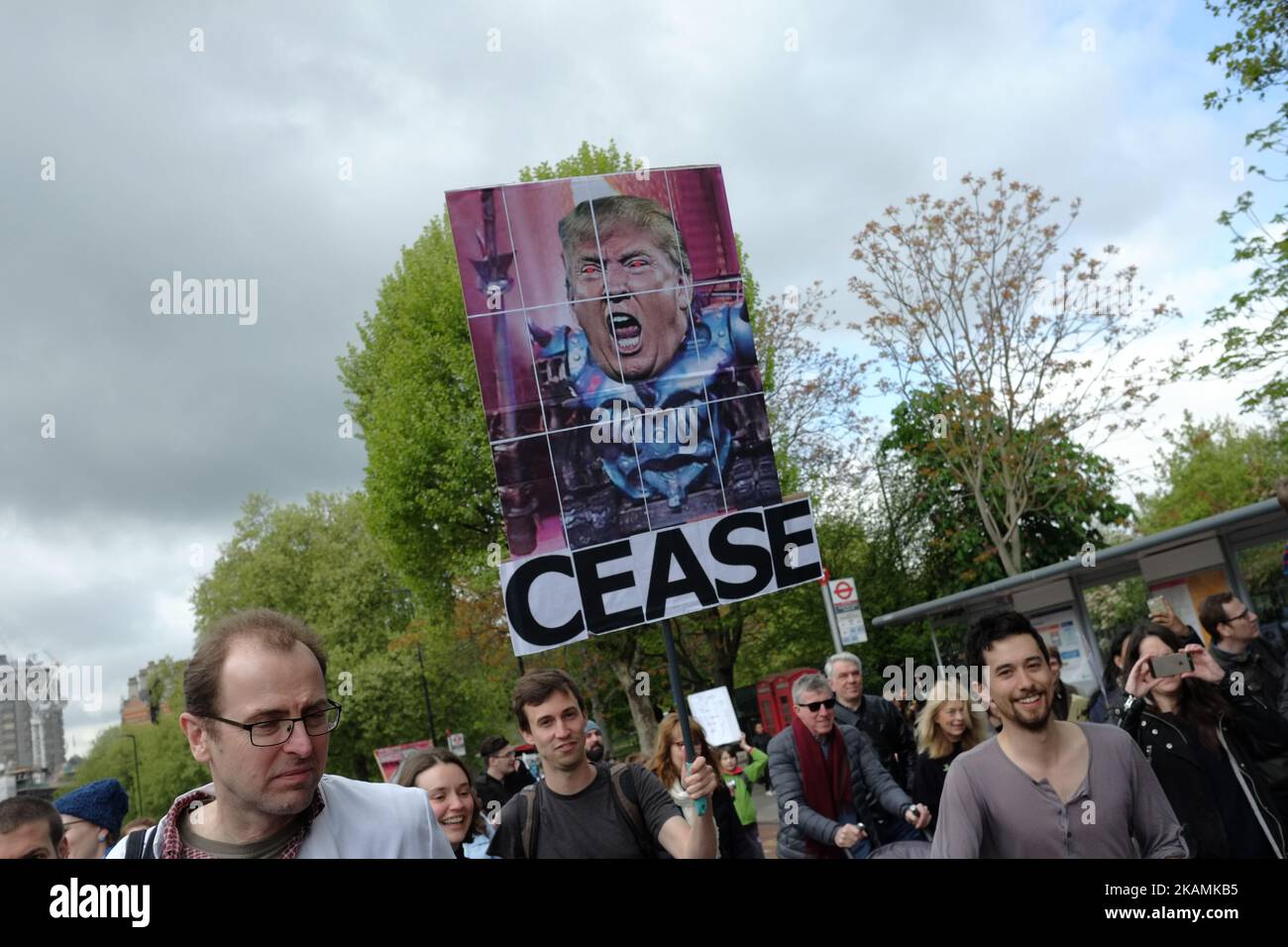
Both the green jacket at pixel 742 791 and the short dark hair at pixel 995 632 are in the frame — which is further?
the green jacket at pixel 742 791

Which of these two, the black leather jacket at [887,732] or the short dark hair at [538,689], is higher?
the short dark hair at [538,689]

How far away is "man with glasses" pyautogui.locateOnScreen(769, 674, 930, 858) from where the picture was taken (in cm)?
621

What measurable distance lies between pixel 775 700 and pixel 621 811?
3055 centimetres

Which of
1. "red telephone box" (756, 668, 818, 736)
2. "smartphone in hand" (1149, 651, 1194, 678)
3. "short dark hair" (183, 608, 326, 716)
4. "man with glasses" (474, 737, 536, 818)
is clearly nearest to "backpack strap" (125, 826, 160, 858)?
"short dark hair" (183, 608, 326, 716)

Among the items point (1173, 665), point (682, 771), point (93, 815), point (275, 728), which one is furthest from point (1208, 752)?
point (93, 815)

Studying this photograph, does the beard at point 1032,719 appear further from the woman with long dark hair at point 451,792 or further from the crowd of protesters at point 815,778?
the woman with long dark hair at point 451,792

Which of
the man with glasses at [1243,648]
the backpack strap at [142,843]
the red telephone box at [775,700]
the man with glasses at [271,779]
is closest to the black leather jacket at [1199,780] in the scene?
the man with glasses at [1243,648]

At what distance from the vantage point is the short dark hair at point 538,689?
14.3ft

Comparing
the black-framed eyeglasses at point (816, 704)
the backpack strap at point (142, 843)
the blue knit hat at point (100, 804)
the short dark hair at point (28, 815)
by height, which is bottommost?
the backpack strap at point (142, 843)

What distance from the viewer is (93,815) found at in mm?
5676

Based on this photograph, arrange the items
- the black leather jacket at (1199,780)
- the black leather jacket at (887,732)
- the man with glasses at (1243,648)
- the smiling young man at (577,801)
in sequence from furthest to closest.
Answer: the black leather jacket at (887,732), the man with glasses at (1243,648), the black leather jacket at (1199,780), the smiling young man at (577,801)

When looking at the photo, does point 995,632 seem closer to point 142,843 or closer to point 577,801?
point 577,801

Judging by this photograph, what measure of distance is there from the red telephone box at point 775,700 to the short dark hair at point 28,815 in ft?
95.2

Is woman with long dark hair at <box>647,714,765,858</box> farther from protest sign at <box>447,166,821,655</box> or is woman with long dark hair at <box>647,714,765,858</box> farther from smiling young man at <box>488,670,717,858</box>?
smiling young man at <box>488,670,717,858</box>
